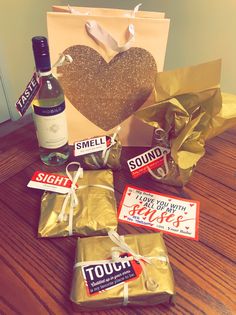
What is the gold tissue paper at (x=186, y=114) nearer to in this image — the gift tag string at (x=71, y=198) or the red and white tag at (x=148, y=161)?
the red and white tag at (x=148, y=161)

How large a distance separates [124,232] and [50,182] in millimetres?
184

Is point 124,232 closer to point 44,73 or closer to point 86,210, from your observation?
point 86,210

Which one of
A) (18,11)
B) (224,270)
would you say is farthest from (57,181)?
(18,11)

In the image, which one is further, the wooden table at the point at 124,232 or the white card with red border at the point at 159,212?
the white card with red border at the point at 159,212

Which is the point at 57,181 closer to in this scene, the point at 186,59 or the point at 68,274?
the point at 68,274

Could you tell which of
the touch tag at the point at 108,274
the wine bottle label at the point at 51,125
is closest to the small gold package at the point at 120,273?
the touch tag at the point at 108,274

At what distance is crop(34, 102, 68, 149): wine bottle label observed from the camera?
58 cm

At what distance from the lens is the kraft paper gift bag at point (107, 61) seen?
588 mm

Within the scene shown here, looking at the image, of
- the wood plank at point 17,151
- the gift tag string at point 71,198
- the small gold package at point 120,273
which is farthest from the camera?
the wood plank at point 17,151

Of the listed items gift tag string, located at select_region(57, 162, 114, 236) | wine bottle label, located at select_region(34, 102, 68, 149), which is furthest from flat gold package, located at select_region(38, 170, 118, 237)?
wine bottle label, located at select_region(34, 102, 68, 149)

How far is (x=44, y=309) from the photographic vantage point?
0.43 m

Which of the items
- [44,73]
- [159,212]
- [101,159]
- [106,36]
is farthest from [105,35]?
[159,212]

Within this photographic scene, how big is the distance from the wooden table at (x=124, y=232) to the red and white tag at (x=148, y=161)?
0.04 meters

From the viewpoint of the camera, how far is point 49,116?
58cm
